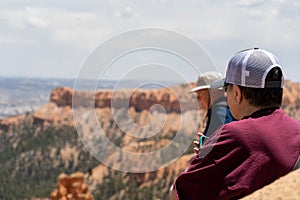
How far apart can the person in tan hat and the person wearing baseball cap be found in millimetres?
830

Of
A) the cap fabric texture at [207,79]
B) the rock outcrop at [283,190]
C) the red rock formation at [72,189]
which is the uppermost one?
the cap fabric texture at [207,79]

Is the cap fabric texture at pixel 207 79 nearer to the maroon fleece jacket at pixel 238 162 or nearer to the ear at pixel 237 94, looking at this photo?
the ear at pixel 237 94

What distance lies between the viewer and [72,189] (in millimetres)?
35844

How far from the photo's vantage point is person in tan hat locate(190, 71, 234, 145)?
4.05 meters

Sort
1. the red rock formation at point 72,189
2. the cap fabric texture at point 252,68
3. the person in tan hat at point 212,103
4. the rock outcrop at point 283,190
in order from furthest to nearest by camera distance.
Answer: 1. the red rock formation at point 72,189
2. the person in tan hat at point 212,103
3. the cap fabric texture at point 252,68
4. the rock outcrop at point 283,190

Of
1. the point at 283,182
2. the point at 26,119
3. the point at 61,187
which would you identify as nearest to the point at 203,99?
the point at 283,182

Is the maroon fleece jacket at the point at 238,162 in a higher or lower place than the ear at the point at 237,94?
lower

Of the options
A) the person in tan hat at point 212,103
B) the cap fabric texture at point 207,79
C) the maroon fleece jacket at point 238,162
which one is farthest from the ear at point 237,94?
the cap fabric texture at point 207,79

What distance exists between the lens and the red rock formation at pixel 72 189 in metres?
34.7

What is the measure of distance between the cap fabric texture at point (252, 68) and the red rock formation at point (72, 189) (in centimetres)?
3269

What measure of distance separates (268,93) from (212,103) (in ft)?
5.29

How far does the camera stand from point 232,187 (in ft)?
8.51

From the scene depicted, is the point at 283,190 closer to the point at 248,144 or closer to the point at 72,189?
the point at 248,144

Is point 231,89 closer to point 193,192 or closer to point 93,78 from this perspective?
point 193,192
